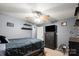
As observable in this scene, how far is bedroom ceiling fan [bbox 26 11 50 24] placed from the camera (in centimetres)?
186

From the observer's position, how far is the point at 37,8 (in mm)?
1845

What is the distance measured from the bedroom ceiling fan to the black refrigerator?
0.45 ft

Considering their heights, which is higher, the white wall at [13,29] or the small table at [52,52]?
the white wall at [13,29]

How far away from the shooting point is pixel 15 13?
185 cm

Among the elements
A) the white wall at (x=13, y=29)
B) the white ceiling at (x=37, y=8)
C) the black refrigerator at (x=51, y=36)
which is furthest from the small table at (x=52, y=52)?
the white ceiling at (x=37, y=8)

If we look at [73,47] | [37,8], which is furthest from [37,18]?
[73,47]

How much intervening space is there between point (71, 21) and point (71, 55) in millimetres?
576

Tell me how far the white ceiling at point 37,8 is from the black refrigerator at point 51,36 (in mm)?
261

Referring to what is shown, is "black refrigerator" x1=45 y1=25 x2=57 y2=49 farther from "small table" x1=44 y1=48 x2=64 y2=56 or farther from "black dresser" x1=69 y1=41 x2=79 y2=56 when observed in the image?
"black dresser" x1=69 y1=41 x2=79 y2=56

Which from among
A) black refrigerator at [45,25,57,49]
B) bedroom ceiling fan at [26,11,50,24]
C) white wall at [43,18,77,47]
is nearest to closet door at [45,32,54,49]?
black refrigerator at [45,25,57,49]

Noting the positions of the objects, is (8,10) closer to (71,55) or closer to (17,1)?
(17,1)

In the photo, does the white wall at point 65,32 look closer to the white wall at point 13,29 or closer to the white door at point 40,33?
the white door at point 40,33

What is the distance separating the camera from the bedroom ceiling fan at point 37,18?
186cm

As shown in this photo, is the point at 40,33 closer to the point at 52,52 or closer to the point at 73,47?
the point at 52,52
